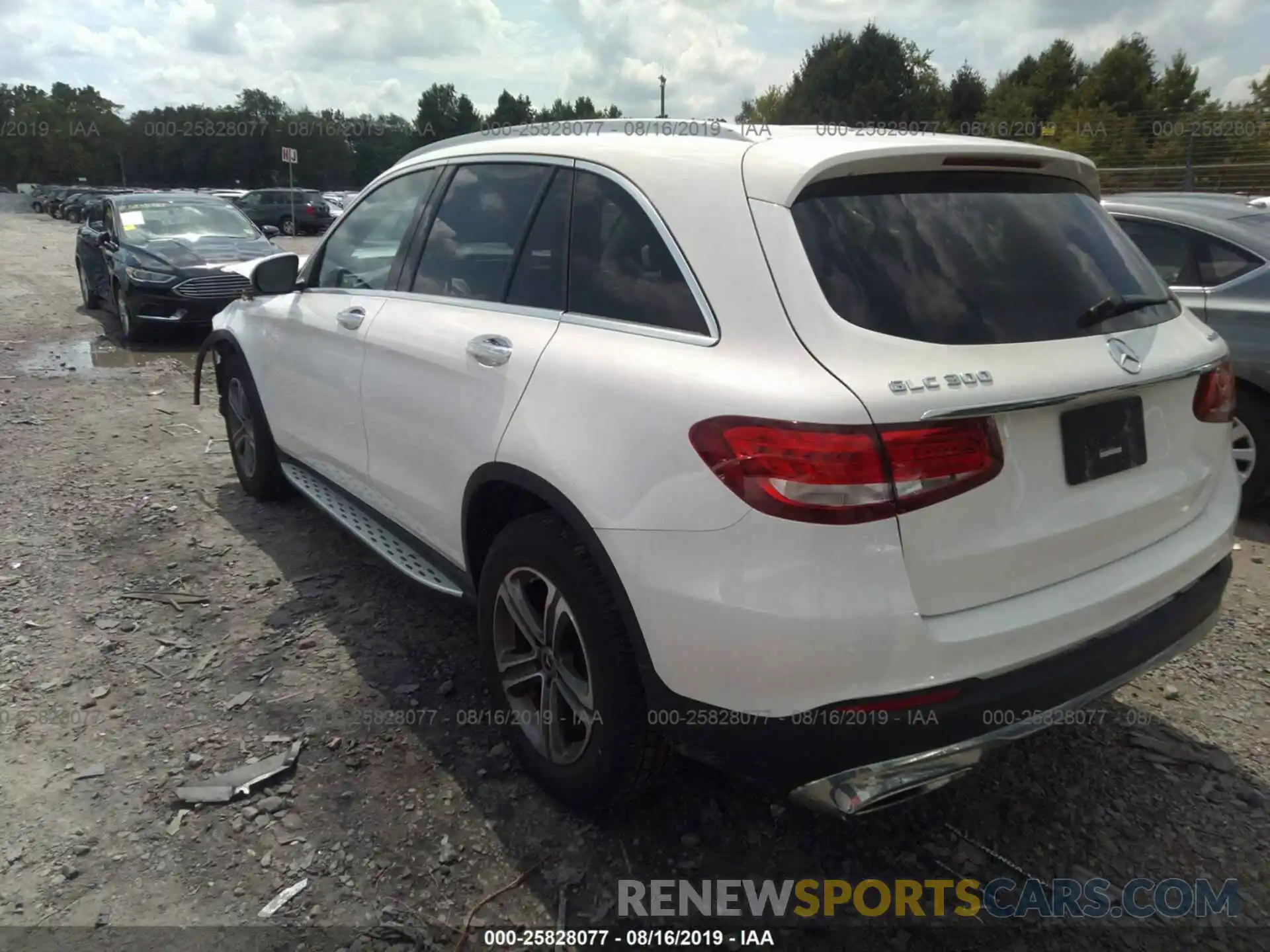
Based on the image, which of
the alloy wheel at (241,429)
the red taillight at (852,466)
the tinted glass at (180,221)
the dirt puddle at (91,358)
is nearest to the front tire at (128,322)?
the dirt puddle at (91,358)

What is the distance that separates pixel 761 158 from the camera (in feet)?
7.32

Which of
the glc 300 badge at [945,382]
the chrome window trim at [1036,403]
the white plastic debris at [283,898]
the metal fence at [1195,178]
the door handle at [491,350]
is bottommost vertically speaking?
the white plastic debris at [283,898]

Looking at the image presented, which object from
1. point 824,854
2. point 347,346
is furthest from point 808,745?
point 347,346

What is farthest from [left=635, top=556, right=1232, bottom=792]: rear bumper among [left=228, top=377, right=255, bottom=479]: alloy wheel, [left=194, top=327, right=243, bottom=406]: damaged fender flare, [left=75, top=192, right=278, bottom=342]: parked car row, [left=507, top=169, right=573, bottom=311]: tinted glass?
[left=75, top=192, right=278, bottom=342]: parked car row

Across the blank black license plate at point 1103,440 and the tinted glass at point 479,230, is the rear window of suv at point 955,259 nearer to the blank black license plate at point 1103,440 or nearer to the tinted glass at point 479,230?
the blank black license plate at point 1103,440

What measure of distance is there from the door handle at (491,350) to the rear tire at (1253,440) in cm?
406

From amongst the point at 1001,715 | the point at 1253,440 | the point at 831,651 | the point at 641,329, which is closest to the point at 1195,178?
the point at 1253,440

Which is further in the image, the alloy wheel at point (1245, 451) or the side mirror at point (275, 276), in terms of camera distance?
the alloy wheel at point (1245, 451)

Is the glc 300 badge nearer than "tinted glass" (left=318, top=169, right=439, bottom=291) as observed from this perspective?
Yes

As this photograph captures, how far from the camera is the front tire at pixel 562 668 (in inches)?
91.1

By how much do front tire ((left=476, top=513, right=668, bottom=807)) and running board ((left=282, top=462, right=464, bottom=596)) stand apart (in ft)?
1.27

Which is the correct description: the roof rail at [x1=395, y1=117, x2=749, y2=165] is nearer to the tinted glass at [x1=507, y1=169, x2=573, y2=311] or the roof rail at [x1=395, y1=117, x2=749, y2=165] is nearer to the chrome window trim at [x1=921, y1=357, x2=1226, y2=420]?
the tinted glass at [x1=507, y1=169, x2=573, y2=311]

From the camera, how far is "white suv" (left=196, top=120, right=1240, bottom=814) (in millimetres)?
1906

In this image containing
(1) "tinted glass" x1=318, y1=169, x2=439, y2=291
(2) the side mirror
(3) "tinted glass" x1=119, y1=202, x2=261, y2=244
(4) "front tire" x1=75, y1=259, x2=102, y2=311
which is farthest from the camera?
(4) "front tire" x1=75, y1=259, x2=102, y2=311
